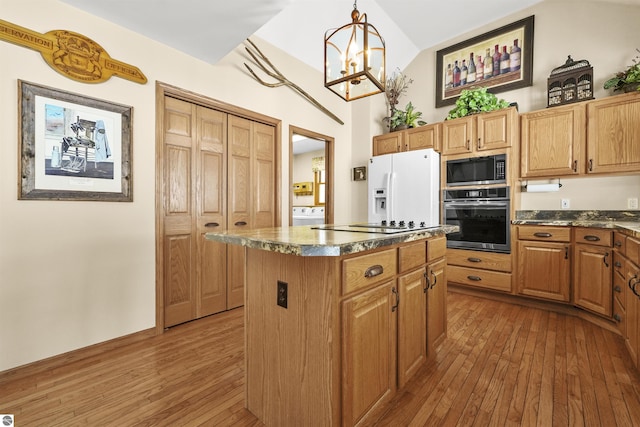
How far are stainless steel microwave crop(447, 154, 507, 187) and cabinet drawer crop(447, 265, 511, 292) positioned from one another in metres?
1.03

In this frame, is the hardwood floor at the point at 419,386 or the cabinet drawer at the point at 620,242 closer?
the hardwood floor at the point at 419,386

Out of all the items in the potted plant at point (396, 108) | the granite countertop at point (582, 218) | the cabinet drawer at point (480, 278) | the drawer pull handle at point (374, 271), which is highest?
the potted plant at point (396, 108)

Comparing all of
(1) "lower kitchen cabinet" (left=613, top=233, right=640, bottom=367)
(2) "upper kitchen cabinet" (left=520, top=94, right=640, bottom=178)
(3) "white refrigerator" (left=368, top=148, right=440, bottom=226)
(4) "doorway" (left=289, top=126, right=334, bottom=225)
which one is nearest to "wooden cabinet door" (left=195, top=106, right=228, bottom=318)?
(3) "white refrigerator" (left=368, top=148, right=440, bottom=226)

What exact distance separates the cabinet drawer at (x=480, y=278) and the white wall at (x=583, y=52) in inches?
36.9

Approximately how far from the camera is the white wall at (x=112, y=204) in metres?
1.72

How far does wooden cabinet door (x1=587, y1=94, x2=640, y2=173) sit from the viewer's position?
2.58m

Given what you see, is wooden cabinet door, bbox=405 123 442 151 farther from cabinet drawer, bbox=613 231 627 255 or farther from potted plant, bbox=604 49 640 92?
cabinet drawer, bbox=613 231 627 255

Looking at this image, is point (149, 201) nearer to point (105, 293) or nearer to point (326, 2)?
point (105, 293)

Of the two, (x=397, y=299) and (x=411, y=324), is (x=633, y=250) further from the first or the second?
(x=397, y=299)

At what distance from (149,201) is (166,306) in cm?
92

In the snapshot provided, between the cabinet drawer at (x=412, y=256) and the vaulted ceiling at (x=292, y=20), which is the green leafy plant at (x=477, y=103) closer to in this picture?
the vaulted ceiling at (x=292, y=20)

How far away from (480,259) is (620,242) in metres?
1.21

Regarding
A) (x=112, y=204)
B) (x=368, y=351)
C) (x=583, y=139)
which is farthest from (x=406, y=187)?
(x=112, y=204)

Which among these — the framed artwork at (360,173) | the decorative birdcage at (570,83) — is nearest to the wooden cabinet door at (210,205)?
the framed artwork at (360,173)
